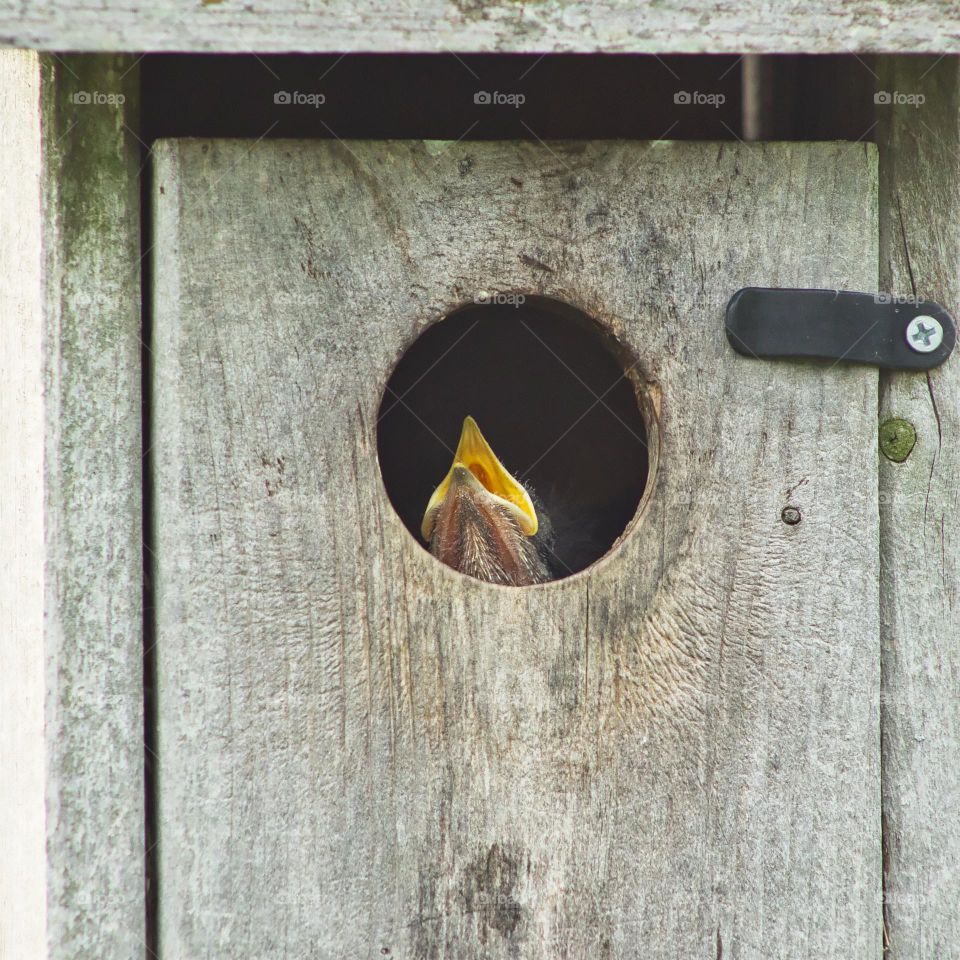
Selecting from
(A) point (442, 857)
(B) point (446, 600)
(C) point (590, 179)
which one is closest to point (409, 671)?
(B) point (446, 600)

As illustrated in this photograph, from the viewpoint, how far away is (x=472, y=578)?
1332 mm

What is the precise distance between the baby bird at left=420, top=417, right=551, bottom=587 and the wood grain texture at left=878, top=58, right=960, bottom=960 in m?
0.81

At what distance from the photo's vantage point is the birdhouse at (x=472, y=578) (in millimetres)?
1297

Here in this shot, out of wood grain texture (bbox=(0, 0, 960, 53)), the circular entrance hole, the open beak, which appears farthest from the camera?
the circular entrance hole

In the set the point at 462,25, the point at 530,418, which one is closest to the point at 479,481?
the point at 530,418

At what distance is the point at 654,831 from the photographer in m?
1.32

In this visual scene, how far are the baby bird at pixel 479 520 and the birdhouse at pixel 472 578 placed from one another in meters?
0.66

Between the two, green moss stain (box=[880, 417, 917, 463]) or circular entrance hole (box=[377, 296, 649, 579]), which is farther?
circular entrance hole (box=[377, 296, 649, 579])

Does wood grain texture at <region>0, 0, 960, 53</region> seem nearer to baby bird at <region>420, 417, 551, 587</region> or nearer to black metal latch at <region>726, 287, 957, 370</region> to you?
black metal latch at <region>726, 287, 957, 370</region>

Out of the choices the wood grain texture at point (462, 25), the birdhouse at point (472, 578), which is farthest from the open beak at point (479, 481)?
the wood grain texture at point (462, 25)

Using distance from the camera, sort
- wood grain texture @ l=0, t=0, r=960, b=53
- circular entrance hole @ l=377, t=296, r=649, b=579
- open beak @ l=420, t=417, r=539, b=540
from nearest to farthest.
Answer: wood grain texture @ l=0, t=0, r=960, b=53, open beak @ l=420, t=417, r=539, b=540, circular entrance hole @ l=377, t=296, r=649, b=579

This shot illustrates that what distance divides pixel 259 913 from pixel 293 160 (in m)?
0.90

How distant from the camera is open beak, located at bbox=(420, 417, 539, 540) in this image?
1.98m

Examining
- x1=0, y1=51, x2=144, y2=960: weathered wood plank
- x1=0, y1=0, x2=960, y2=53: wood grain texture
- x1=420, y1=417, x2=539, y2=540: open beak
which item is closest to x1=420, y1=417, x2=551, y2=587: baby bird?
x1=420, y1=417, x2=539, y2=540: open beak
